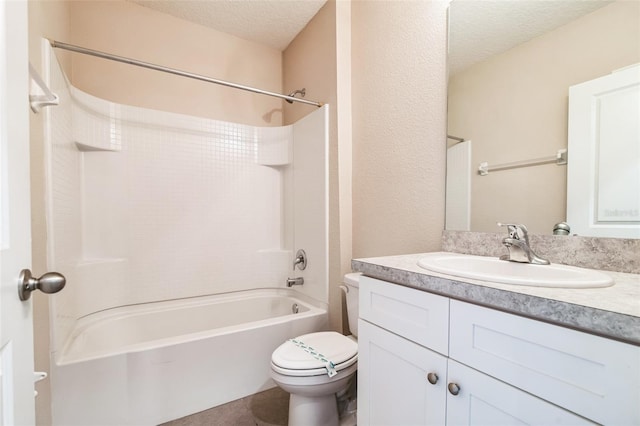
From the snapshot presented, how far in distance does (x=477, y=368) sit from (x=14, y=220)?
3.46 feet

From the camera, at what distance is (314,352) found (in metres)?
1.31

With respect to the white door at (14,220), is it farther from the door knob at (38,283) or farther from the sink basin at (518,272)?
the sink basin at (518,272)

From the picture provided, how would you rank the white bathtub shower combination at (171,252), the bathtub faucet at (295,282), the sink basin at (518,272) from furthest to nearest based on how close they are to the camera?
the bathtub faucet at (295,282) → the white bathtub shower combination at (171,252) → the sink basin at (518,272)

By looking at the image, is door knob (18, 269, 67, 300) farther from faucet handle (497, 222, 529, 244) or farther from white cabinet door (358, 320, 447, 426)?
faucet handle (497, 222, 529, 244)

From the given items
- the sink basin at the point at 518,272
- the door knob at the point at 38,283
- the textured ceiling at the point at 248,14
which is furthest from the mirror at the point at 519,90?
the door knob at the point at 38,283

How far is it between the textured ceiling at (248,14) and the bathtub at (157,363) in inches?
86.9

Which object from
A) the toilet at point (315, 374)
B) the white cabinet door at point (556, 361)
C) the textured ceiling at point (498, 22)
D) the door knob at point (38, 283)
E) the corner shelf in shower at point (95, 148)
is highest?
the textured ceiling at point (498, 22)

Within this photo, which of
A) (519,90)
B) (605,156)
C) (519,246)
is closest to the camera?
(605,156)

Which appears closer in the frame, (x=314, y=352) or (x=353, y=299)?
Result: (x=314, y=352)

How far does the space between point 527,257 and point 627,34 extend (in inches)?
28.6

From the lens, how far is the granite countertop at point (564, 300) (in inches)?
18.3

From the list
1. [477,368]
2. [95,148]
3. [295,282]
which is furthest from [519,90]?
[95,148]

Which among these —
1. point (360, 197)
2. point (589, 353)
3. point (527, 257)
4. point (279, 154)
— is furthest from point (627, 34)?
point (279, 154)

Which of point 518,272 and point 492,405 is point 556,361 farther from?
point 518,272
